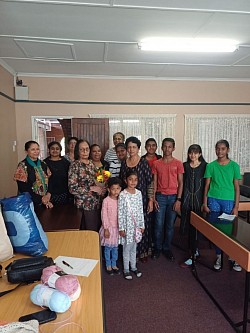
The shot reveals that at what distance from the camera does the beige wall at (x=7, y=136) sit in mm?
3832

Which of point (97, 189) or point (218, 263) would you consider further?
point (218, 263)

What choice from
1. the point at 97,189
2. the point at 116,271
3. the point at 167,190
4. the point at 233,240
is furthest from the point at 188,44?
the point at 116,271

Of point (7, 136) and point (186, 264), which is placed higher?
point (7, 136)

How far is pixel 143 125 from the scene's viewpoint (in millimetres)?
4902

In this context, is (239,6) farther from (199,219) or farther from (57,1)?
(199,219)

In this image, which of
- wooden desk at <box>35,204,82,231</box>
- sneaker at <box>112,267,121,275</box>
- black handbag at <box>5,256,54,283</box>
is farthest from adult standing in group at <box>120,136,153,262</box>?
black handbag at <box>5,256,54,283</box>

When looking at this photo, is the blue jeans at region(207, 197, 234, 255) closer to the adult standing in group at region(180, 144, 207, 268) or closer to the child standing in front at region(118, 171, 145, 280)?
the adult standing in group at region(180, 144, 207, 268)

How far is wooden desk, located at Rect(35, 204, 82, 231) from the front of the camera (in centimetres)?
199

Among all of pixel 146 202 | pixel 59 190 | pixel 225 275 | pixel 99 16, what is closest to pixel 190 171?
pixel 146 202

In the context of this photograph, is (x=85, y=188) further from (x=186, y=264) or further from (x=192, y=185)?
(x=186, y=264)

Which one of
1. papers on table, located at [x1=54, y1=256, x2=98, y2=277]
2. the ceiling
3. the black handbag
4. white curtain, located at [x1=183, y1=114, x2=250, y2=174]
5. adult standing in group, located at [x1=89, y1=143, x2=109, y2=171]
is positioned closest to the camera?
the black handbag

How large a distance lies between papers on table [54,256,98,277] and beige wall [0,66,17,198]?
9.45ft

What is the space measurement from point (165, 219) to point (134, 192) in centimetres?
78

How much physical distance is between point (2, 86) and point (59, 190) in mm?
2174
